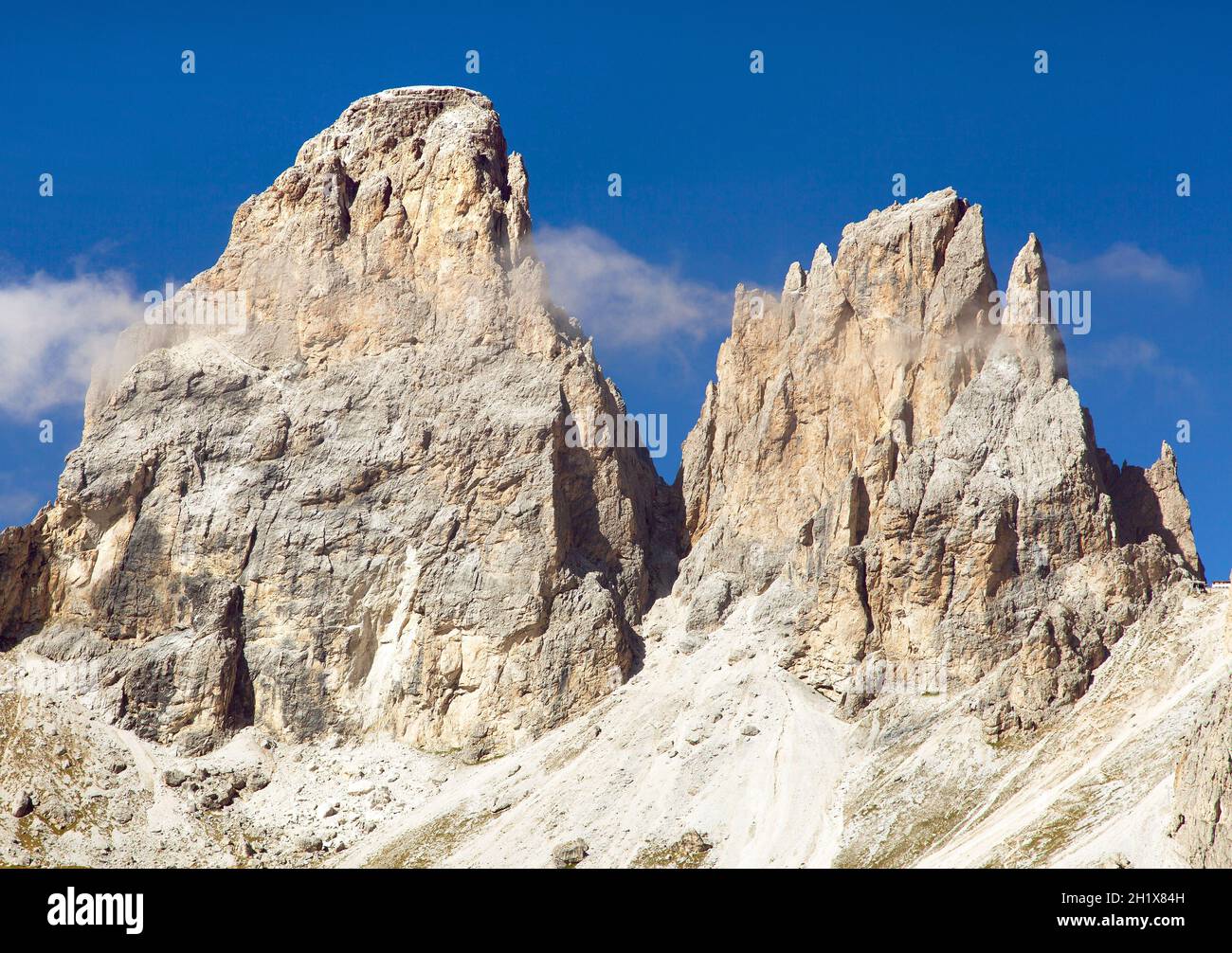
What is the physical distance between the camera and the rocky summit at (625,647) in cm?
15962

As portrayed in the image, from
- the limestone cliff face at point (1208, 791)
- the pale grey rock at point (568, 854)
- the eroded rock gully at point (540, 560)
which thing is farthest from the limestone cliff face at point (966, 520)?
the pale grey rock at point (568, 854)

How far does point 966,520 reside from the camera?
173 meters

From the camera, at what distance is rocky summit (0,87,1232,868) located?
524 feet

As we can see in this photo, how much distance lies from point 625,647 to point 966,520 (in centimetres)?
3699

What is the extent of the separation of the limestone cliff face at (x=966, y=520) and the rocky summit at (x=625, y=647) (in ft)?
1.04

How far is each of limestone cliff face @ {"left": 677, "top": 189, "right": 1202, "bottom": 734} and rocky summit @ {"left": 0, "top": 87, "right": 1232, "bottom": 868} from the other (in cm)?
32

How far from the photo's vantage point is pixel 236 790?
180 meters

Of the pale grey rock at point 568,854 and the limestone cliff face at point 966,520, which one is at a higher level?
the limestone cliff face at point 966,520

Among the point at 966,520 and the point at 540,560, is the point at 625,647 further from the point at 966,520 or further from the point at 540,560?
the point at 966,520

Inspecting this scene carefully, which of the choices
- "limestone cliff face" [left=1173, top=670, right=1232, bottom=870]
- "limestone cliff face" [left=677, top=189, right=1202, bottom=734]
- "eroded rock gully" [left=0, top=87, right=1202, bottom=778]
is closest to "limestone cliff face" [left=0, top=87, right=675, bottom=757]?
"eroded rock gully" [left=0, top=87, right=1202, bottom=778]

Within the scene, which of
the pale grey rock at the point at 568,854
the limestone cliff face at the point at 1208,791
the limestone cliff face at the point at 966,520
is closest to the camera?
the limestone cliff face at the point at 1208,791

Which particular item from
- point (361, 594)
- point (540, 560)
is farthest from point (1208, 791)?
point (361, 594)

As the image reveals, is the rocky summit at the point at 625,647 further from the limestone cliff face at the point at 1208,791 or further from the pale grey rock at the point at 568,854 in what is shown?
the limestone cliff face at the point at 1208,791
